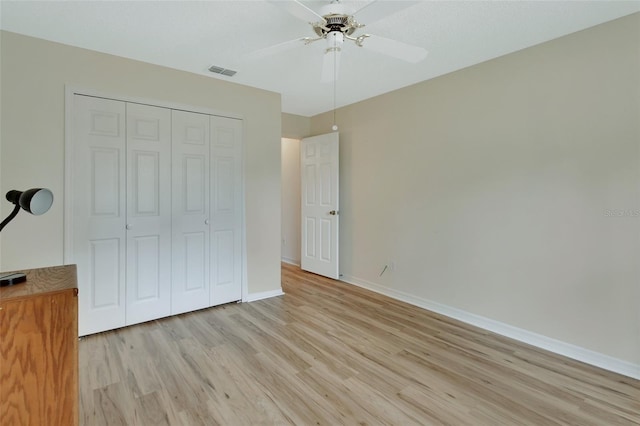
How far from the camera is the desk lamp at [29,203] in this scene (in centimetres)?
117

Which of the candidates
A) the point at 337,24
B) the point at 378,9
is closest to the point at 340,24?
the point at 337,24

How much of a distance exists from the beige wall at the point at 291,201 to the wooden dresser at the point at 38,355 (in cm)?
432

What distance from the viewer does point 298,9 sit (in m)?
1.67

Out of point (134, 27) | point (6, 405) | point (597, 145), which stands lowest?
point (6, 405)

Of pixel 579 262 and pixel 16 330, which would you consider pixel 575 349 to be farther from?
pixel 16 330

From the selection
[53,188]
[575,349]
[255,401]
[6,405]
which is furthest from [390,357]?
[53,188]

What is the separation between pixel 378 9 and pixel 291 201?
415 cm

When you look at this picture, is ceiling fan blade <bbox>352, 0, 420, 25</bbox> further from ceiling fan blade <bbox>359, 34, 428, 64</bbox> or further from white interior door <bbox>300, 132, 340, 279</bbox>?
white interior door <bbox>300, 132, 340, 279</bbox>

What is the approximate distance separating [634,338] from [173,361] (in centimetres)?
323

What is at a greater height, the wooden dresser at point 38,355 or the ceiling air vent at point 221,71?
the ceiling air vent at point 221,71

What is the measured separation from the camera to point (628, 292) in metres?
2.19

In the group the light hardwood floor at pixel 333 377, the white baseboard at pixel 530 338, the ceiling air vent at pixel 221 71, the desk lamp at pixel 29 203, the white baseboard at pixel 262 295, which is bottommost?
the light hardwood floor at pixel 333 377

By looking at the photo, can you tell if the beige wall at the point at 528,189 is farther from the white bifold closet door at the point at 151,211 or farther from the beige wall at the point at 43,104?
the beige wall at the point at 43,104

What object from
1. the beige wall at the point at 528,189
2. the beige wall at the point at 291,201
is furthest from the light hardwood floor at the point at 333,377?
the beige wall at the point at 291,201
